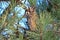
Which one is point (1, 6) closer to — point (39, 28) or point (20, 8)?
point (20, 8)

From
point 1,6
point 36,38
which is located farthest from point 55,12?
point 1,6

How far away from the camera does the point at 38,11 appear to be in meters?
1.12

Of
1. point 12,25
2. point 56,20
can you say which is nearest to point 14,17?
point 12,25

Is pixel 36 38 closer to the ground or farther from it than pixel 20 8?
closer to the ground

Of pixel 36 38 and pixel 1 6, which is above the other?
pixel 1 6

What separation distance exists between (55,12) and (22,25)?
163mm

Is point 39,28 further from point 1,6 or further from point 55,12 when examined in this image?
point 1,6

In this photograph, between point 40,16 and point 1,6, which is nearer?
point 40,16

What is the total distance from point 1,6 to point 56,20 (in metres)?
0.27

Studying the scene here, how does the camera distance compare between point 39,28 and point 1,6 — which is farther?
point 1,6

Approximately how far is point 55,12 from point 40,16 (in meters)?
0.12

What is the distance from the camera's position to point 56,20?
3.61ft

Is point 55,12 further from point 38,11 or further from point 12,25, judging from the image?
point 12,25

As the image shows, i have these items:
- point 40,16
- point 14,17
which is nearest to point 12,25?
point 14,17
